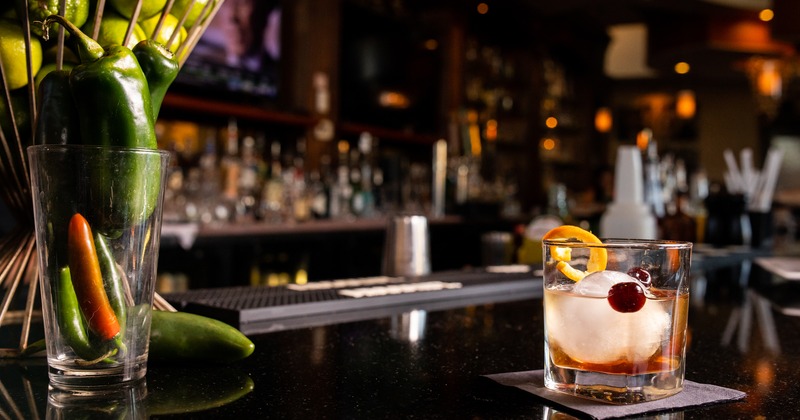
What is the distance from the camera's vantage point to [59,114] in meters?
0.65

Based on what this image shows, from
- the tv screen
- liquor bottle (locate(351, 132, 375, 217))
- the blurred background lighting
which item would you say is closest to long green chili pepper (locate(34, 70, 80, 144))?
the tv screen

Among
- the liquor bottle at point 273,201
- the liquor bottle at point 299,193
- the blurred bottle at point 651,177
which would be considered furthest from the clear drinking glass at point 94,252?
the liquor bottle at point 299,193

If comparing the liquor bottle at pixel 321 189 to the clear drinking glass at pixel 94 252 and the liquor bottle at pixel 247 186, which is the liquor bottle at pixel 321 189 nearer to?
the liquor bottle at pixel 247 186

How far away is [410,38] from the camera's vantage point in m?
5.30

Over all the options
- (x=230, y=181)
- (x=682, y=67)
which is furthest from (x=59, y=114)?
(x=682, y=67)

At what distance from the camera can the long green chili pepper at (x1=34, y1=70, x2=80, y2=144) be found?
0.65 metres

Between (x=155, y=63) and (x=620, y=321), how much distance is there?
1.43ft

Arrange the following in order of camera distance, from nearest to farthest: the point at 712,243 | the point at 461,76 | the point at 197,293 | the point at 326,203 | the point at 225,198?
1. the point at 197,293
2. the point at 712,243
3. the point at 225,198
4. the point at 326,203
5. the point at 461,76

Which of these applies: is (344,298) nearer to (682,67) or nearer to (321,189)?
(321,189)

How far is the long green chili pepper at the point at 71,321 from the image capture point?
0.61 m

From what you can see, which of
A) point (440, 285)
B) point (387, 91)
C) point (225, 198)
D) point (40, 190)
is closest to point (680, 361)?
point (40, 190)

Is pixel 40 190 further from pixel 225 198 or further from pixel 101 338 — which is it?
pixel 225 198

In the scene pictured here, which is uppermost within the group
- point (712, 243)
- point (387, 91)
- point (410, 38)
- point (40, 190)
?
point (410, 38)

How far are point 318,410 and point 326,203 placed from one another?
3.60 metres
